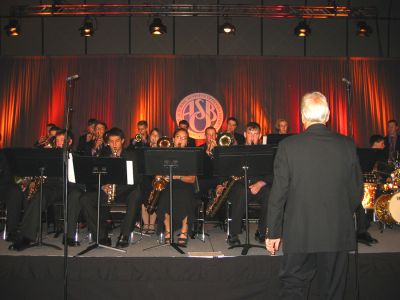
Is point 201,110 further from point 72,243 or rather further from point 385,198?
point 72,243

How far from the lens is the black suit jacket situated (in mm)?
3271

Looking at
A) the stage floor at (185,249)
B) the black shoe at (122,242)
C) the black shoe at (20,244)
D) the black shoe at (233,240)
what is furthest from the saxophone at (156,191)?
the black shoe at (20,244)

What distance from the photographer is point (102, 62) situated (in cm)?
1311

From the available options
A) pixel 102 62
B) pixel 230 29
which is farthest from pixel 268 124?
pixel 102 62

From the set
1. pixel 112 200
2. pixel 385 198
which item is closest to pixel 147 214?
pixel 112 200

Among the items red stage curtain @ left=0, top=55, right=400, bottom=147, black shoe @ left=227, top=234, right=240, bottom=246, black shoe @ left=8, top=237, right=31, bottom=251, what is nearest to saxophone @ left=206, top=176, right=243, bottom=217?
black shoe @ left=227, top=234, right=240, bottom=246

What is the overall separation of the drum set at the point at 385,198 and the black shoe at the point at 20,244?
18.0 ft

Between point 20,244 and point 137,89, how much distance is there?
800 centimetres

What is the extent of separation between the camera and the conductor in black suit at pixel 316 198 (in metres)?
→ 3.28

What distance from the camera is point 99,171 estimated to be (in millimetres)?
5668

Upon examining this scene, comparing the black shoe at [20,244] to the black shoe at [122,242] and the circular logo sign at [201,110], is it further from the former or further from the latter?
the circular logo sign at [201,110]

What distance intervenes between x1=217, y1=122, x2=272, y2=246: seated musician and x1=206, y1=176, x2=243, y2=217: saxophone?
7cm

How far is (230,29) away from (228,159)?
6539 mm

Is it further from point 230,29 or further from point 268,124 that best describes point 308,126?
point 268,124
